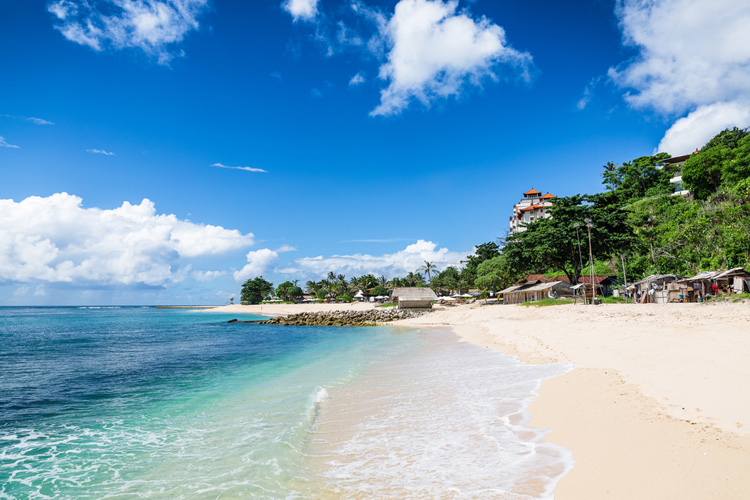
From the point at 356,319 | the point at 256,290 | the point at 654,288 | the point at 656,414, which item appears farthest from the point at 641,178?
the point at 256,290

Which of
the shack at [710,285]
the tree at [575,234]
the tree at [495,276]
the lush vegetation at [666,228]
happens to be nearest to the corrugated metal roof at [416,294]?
the tree at [495,276]

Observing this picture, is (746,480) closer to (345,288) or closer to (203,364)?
(203,364)

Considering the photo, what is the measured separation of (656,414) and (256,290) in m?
143

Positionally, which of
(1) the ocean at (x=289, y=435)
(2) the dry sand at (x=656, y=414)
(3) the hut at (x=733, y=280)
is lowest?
(1) the ocean at (x=289, y=435)

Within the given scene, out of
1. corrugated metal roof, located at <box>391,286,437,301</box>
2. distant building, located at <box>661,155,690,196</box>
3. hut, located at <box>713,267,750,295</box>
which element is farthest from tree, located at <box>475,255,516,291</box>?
hut, located at <box>713,267,750,295</box>

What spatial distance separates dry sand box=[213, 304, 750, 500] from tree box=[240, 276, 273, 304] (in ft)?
443

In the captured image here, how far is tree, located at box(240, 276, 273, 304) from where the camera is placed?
455 ft

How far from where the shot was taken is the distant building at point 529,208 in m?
86.1

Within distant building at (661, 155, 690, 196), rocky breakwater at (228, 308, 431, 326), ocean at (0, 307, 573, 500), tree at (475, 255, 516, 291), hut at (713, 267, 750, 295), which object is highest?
distant building at (661, 155, 690, 196)

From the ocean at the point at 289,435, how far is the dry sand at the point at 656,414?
569 mm

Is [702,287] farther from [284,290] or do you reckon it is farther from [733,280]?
[284,290]

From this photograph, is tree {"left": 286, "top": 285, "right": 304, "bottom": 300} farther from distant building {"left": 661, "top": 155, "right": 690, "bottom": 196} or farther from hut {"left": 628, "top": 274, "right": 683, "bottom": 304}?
hut {"left": 628, "top": 274, "right": 683, "bottom": 304}

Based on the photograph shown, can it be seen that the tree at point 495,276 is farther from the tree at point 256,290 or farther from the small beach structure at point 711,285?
the tree at point 256,290

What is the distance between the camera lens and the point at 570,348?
14430 millimetres
